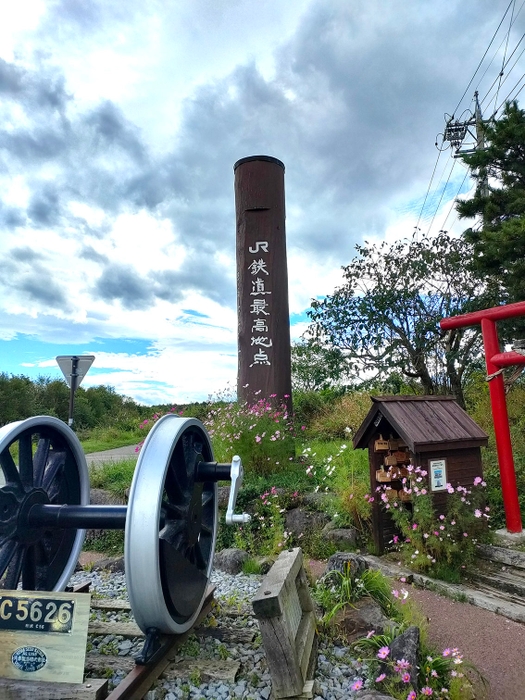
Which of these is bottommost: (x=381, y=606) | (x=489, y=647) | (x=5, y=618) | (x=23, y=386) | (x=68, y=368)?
(x=489, y=647)

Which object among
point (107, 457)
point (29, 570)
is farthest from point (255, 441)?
point (107, 457)

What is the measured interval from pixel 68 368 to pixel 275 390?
365 cm

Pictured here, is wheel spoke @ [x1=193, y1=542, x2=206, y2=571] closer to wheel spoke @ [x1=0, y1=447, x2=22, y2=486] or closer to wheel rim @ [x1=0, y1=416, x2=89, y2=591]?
wheel rim @ [x1=0, y1=416, x2=89, y2=591]

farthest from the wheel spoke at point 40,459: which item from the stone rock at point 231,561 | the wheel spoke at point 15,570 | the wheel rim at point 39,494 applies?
the stone rock at point 231,561

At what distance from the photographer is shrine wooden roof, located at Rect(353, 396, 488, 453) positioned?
17.9ft

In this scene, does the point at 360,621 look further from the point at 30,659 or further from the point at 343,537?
the point at 343,537

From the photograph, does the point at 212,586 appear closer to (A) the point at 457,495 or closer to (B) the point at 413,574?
(B) the point at 413,574

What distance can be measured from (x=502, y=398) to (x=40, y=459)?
5342mm

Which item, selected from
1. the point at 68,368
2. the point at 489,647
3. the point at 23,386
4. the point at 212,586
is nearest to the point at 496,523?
the point at 489,647

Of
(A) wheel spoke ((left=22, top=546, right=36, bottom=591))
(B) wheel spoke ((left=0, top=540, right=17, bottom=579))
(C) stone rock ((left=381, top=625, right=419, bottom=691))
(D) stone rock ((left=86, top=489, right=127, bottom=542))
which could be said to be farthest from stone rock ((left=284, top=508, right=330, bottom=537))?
(B) wheel spoke ((left=0, top=540, right=17, bottom=579))

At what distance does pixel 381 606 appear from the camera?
3.75 meters

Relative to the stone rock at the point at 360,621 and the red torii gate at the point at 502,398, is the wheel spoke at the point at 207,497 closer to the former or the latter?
the stone rock at the point at 360,621

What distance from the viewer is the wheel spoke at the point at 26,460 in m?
3.08

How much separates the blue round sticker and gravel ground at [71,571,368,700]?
0.67 metres
